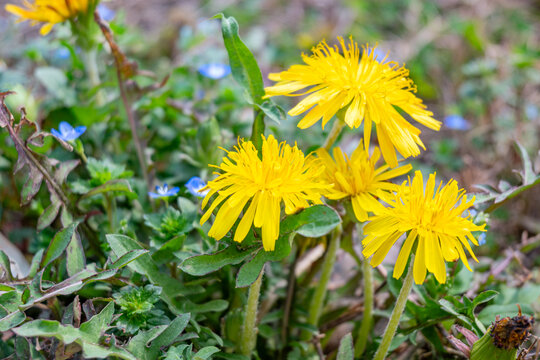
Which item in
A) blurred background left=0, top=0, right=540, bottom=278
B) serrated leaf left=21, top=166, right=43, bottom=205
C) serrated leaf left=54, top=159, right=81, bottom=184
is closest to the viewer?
serrated leaf left=21, top=166, right=43, bottom=205

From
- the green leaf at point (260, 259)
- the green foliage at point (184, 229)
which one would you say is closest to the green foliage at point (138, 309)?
the green foliage at point (184, 229)

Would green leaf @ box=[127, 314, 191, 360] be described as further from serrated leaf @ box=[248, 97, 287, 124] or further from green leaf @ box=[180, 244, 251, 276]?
serrated leaf @ box=[248, 97, 287, 124]

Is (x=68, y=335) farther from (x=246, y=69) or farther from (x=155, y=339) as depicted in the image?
(x=246, y=69)

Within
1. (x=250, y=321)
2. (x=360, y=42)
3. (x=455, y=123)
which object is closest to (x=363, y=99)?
(x=250, y=321)

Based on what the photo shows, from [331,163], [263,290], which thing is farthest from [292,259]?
[331,163]

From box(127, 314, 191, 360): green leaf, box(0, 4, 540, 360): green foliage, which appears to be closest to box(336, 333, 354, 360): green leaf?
box(0, 4, 540, 360): green foliage
